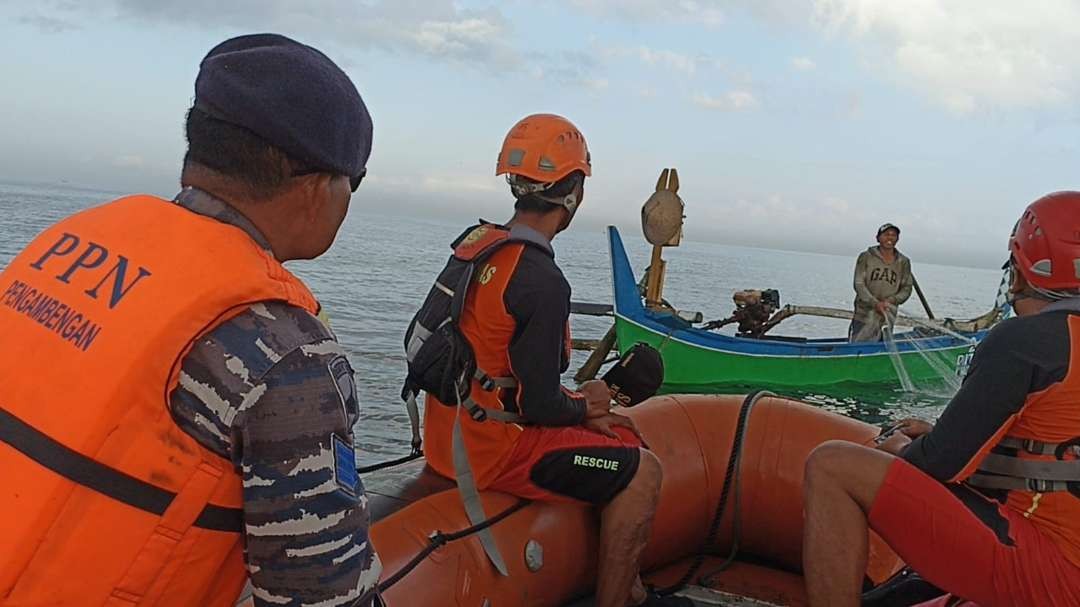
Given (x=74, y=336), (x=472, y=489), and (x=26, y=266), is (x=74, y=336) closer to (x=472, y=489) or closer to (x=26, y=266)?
(x=26, y=266)

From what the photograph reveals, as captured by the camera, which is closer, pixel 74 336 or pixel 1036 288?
pixel 74 336

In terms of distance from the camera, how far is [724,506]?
3.89m

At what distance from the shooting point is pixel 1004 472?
97.8 inches

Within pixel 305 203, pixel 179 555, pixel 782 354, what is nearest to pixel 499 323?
pixel 305 203

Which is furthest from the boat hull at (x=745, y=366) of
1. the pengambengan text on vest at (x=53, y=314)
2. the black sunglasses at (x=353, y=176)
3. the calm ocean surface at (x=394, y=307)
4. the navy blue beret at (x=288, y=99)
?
the pengambengan text on vest at (x=53, y=314)

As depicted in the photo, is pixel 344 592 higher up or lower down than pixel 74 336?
lower down

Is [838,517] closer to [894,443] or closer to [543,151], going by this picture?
[894,443]

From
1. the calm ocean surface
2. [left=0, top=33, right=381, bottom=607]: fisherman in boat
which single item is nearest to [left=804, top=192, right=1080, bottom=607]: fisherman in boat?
[left=0, top=33, right=381, bottom=607]: fisherman in boat

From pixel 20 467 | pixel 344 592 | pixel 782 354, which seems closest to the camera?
pixel 20 467

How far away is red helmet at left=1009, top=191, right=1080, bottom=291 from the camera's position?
96.3 inches

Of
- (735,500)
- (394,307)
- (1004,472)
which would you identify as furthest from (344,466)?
(394,307)

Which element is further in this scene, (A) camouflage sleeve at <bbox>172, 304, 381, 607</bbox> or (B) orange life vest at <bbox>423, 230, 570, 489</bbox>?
(B) orange life vest at <bbox>423, 230, 570, 489</bbox>

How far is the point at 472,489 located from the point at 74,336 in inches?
78.1

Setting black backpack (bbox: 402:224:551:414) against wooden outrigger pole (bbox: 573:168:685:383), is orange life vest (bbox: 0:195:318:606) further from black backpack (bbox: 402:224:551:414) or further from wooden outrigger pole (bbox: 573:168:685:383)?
wooden outrigger pole (bbox: 573:168:685:383)
